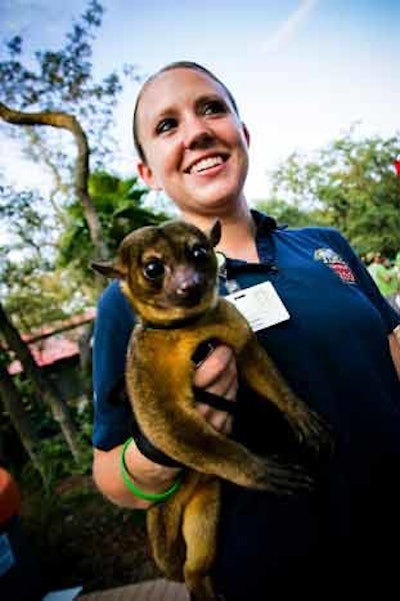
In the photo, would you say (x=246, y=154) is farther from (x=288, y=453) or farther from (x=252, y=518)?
(x=252, y=518)

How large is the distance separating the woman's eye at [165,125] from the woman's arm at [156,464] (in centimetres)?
95

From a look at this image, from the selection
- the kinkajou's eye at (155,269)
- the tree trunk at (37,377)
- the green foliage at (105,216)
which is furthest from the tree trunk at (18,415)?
the kinkajou's eye at (155,269)

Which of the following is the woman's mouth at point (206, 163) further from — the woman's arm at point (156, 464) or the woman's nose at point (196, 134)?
the woman's arm at point (156, 464)

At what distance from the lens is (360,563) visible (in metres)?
1.39

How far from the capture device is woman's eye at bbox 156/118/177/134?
1.80m

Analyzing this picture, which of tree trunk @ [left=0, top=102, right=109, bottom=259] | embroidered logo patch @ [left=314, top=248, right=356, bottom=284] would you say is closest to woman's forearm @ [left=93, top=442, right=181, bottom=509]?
embroidered logo patch @ [left=314, top=248, right=356, bottom=284]

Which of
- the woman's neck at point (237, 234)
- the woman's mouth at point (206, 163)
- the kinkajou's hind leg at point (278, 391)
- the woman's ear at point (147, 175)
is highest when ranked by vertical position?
the woman's ear at point (147, 175)

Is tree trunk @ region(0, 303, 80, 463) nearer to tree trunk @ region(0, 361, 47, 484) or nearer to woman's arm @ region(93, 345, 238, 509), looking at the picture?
tree trunk @ region(0, 361, 47, 484)

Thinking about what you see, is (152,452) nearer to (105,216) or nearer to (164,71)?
(164,71)

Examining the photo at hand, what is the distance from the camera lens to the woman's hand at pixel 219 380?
1.24 meters

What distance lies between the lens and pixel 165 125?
1807mm

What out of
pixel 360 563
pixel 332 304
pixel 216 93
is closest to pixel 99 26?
pixel 216 93

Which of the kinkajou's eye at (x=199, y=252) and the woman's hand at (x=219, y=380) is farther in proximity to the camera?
the kinkajou's eye at (x=199, y=252)

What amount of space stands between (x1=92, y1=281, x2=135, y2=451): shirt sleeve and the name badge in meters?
0.38
